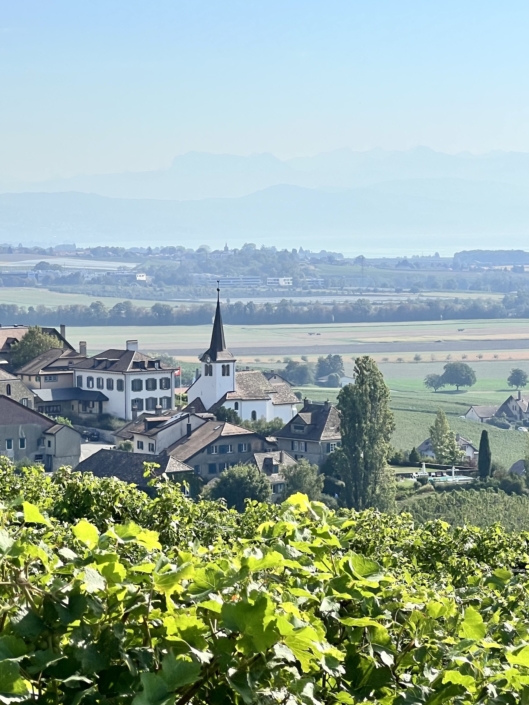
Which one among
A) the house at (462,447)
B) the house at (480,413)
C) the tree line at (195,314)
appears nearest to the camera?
the house at (462,447)

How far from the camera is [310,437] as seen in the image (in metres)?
55.5

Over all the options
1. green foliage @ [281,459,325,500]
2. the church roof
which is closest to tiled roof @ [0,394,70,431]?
green foliage @ [281,459,325,500]

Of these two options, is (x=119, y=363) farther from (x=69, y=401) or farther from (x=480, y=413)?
(x=480, y=413)

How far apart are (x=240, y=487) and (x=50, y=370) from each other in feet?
66.6

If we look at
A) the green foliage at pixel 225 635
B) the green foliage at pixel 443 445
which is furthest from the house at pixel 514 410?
the green foliage at pixel 225 635

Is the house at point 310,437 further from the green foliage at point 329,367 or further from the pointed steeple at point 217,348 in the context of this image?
the green foliage at point 329,367

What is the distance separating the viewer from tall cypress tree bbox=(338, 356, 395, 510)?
41.8m

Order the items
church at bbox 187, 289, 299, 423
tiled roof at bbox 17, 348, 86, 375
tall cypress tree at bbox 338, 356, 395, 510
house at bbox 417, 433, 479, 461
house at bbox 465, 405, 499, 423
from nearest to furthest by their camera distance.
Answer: tall cypress tree at bbox 338, 356, 395, 510 < tiled roof at bbox 17, 348, 86, 375 < church at bbox 187, 289, 299, 423 < house at bbox 417, 433, 479, 461 < house at bbox 465, 405, 499, 423

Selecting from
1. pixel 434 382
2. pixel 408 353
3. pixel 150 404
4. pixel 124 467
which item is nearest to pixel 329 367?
pixel 434 382

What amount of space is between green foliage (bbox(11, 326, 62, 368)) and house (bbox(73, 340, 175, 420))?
2677mm

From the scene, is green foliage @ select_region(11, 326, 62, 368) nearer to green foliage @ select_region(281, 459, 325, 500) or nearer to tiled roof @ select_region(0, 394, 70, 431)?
tiled roof @ select_region(0, 394, 70, 431)

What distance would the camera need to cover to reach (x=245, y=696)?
8.61 feet

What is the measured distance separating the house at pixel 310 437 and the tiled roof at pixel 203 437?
6.96ft

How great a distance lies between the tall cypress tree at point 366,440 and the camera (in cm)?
4178
